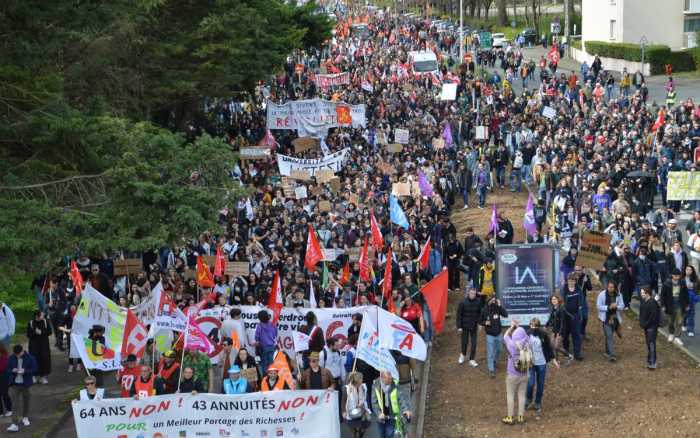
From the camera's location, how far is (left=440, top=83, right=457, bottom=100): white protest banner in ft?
154

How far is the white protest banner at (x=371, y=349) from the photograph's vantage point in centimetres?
1565

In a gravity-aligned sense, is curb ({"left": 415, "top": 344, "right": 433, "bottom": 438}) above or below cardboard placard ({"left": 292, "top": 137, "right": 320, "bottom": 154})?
below

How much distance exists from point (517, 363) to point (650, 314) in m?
3.03

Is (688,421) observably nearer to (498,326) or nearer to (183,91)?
(498,326)

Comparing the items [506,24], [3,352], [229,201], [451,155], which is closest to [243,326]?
[229,201]

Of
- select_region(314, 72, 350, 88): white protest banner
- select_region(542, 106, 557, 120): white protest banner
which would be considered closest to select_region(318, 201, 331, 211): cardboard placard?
select_region(542, 106, 557, 120): white protest banner

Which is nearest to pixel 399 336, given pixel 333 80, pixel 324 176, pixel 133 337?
pixel 133 337

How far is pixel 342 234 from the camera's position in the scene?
974 inches

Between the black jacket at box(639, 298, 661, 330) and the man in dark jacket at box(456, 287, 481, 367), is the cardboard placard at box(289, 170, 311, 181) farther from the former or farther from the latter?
the black jacket at box(639, 298, 661, 330)

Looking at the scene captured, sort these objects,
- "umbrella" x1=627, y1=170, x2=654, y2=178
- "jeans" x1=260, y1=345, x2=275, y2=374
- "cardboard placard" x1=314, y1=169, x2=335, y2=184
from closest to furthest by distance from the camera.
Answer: "jeans" x1=260, y1=345, x2=275, y2=374 < "umbrella" x1=627, y1=170, x2=654, y2=178 < "cardboard placard" x1=314, y1=169, x2=335, y2=184

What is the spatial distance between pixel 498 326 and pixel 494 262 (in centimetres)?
241

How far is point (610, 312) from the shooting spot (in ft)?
60.8

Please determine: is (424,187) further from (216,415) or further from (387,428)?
(216,415)

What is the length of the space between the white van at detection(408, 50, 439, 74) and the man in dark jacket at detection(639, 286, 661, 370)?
39325 millimetres
